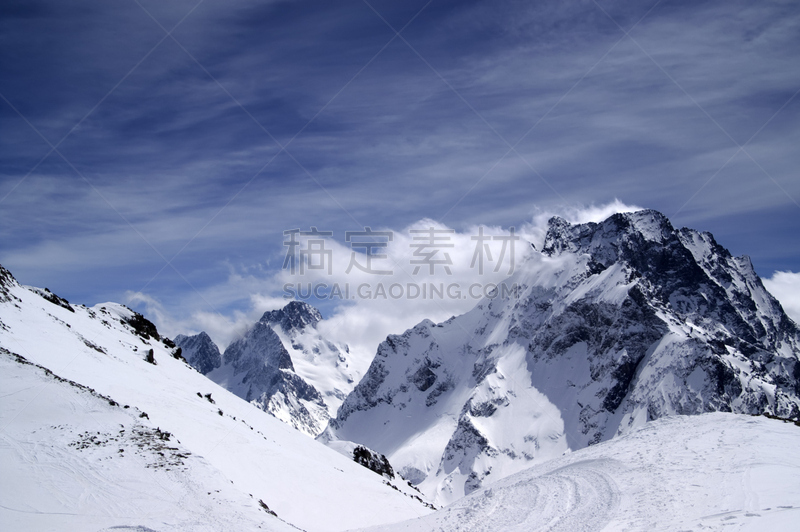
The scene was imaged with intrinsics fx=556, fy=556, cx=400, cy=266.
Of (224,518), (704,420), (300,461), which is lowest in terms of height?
(224,518)

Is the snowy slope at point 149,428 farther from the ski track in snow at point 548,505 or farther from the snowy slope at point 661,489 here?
the ski track in snow at point 548,505

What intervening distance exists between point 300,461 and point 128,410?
10.2 m

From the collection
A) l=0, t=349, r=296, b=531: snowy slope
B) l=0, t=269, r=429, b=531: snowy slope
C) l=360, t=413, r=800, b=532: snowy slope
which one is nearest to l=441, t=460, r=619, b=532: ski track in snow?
l=360, t=413, r=800, b=532: snowy slope

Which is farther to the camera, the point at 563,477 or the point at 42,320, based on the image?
the point at 42,320

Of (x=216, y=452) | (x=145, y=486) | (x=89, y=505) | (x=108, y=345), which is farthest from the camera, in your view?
(x=108, y=345)

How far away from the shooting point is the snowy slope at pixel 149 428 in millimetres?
18000

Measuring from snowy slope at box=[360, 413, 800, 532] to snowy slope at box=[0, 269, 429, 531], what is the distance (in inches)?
231

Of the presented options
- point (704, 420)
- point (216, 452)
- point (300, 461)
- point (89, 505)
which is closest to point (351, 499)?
point (300, 461)

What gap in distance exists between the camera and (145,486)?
18125mm

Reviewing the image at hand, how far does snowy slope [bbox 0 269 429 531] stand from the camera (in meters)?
18.0

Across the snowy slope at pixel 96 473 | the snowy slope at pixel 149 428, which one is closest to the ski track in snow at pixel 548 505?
the snowy slope at pixel 149 428

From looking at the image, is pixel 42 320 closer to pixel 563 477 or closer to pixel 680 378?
pixel 563 477

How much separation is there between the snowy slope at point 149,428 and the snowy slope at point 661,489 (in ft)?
19.2

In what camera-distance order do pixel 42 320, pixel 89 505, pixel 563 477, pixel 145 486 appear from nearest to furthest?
pixel 89 505
pixel 145 486
pixel 563 477
pixel 42 320
